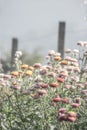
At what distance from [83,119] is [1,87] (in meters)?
1.05

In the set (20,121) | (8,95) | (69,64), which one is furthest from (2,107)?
(69,64)

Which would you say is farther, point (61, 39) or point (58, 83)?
point (61, 39)

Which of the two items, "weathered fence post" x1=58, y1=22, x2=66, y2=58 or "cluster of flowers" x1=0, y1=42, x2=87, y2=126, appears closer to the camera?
"cluster of flowers" x1=0, y1=42, x2=87, y2=126

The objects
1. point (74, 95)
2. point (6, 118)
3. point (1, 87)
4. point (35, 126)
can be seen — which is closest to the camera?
point (35, 126)

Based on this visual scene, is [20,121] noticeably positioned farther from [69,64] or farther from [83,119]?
[69,64]

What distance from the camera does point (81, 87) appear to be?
4.50m

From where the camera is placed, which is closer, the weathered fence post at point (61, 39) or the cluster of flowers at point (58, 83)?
the cluster of flowers at point (58, 83)

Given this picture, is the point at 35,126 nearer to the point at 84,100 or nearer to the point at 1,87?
the point at 84,100

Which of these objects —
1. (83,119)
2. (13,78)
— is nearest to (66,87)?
(83,119)

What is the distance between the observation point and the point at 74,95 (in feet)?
14.4

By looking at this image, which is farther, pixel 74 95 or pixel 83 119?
pixel 74 95

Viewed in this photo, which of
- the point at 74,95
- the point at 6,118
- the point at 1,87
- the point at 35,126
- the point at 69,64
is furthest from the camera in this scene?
the point at 69,64

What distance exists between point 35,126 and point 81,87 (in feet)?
2.68

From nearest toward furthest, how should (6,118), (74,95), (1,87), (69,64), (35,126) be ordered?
(35,126)
(6,118)
(74,95)
(1,87)
(69,64)
